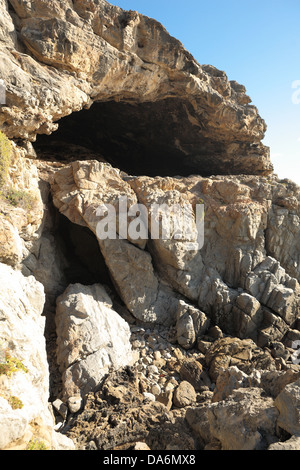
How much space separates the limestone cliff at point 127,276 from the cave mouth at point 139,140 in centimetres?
64

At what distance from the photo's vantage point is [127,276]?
11508mm

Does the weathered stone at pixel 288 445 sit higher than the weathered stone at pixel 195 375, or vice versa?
the weathered stone at pixel 288 445

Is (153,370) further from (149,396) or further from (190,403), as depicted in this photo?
(190,403)

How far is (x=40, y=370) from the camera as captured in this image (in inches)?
259

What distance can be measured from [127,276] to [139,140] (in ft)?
45.4

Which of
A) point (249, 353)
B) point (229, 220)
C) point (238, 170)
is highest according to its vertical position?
point (238, 170)

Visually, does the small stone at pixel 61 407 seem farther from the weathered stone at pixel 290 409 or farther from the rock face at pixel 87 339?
the weathered stone at pixel 290 409

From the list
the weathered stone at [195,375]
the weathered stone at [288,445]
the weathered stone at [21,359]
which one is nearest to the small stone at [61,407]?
the weathered stone at [21,359]

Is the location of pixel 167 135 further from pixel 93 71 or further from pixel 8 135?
pixel 8 135

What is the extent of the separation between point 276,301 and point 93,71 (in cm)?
1445

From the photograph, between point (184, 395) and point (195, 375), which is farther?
point (195, 375)

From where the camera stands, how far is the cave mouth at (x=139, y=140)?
61.0 ft

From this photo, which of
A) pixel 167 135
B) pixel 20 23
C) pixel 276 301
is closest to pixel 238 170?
pixel 167 135

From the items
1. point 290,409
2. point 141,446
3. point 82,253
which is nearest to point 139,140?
point 82,253
